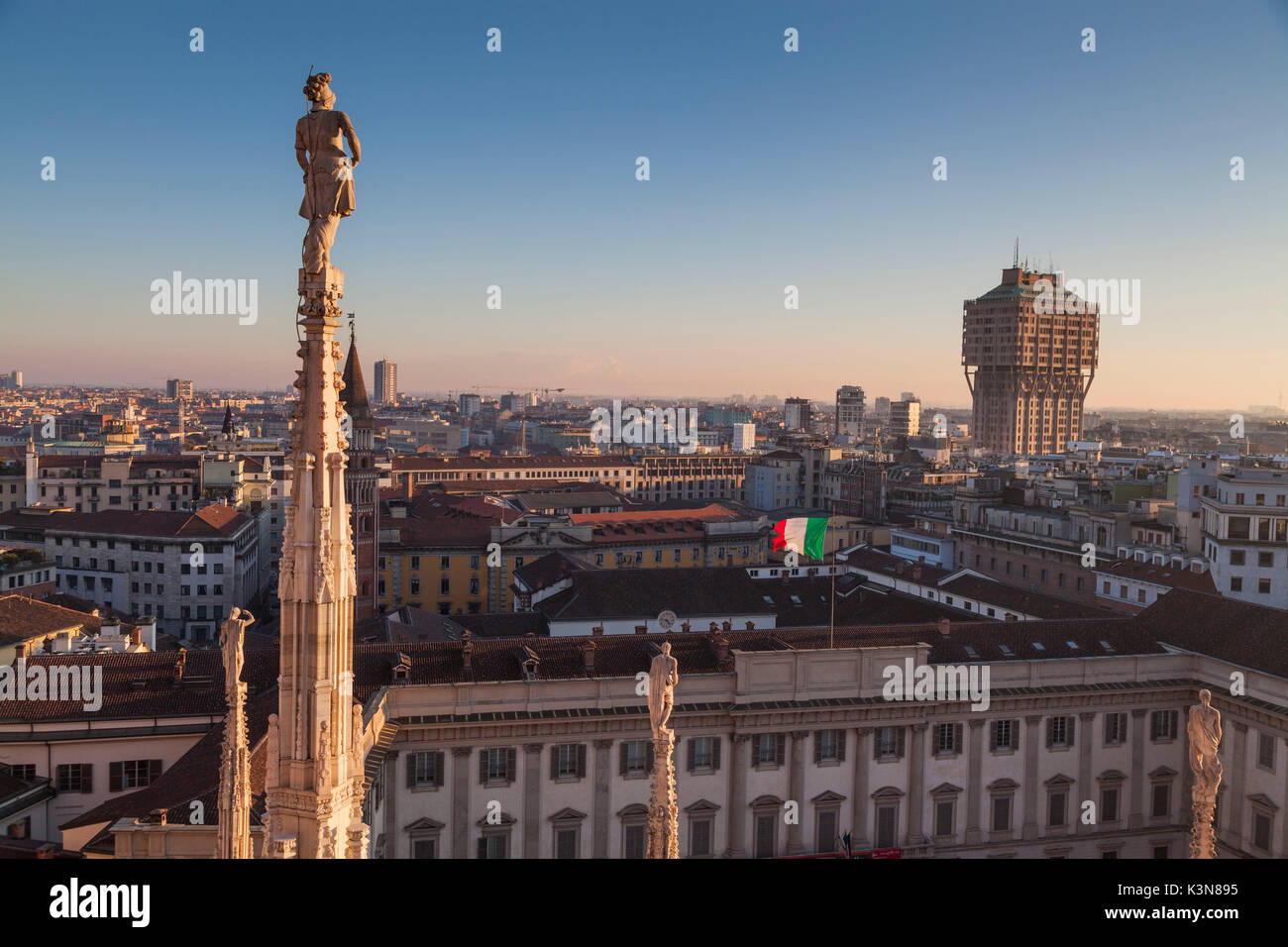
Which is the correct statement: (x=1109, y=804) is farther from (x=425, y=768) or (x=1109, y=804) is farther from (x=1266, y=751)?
(x=425, y=768)

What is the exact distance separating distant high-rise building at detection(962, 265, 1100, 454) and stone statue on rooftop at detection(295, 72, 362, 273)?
621ft

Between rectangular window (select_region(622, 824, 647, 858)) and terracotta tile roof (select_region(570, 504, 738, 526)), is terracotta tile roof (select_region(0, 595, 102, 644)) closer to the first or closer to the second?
rectangular window (select_region(622, 824, 647, 858))

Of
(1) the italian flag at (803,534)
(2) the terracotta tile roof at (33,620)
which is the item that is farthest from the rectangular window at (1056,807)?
(2) the terracotta tile roof at (33,620)

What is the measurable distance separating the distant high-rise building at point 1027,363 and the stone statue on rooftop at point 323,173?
621 feet

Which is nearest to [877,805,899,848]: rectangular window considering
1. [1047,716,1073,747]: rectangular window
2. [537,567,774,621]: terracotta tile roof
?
[1047,716,1073,747]: rectangular window

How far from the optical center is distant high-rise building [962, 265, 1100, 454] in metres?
189

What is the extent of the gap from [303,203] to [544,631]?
3791 centimetres

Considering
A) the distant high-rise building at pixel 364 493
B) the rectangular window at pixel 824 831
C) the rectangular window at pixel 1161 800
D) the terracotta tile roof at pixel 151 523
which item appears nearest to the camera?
the rectangular window at pixel 824 831

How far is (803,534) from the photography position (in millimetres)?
36875

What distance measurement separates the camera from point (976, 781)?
33406 mm

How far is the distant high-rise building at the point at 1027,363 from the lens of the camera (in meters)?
189

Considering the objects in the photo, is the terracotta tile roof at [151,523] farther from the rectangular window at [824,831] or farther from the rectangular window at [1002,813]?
the rectangular window at [1002,813]

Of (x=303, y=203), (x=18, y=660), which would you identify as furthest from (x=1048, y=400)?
(x=303, y=203)
